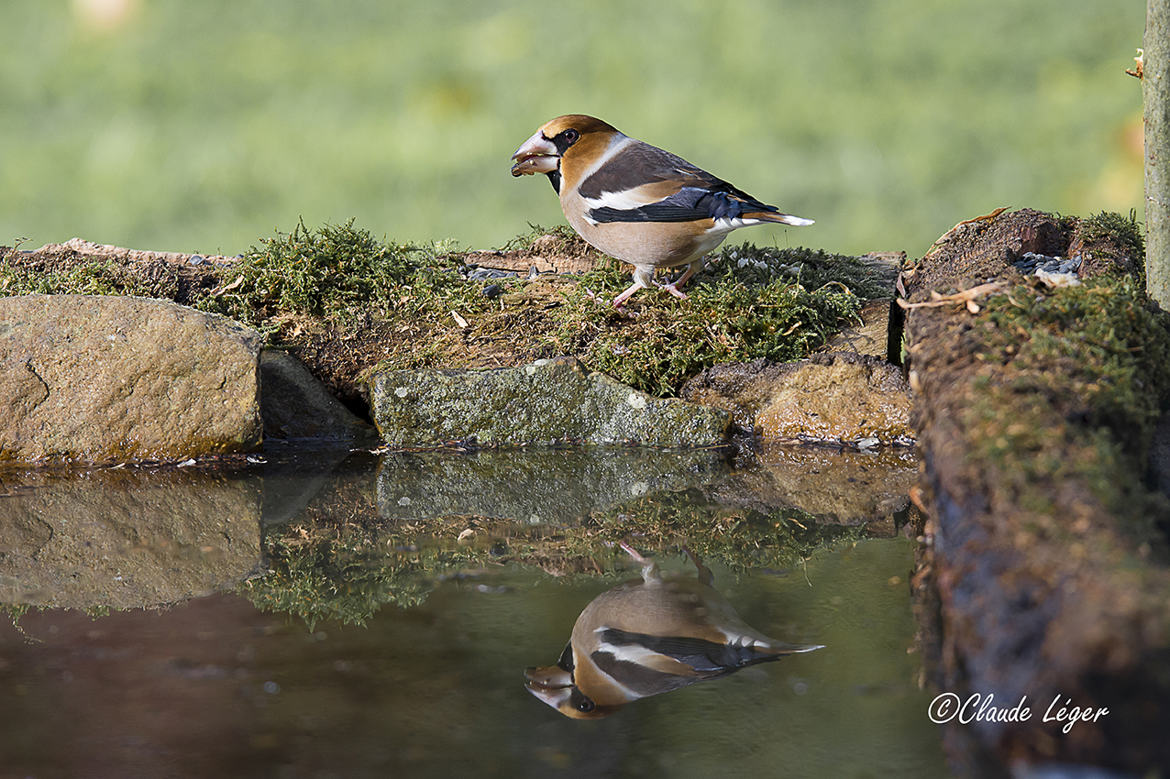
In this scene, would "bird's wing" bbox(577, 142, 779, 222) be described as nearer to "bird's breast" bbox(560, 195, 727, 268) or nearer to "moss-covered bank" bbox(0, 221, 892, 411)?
"bird's breast" bbox(560, 195, 727, 268)

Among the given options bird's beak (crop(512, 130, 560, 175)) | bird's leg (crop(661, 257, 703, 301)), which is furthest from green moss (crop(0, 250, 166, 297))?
bird's leg (crop(661, 257, 703, 301))

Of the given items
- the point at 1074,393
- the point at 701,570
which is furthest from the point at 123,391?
the point at 1074,393

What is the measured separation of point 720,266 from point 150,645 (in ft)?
10.7

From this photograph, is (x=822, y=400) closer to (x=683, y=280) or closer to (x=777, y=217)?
(x=777, y=217)

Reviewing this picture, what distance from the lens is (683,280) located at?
489 centimetres

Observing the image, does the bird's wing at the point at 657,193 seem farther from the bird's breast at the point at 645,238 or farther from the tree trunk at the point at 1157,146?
the tree trunk at the point at 1157,146

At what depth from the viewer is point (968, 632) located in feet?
6.78

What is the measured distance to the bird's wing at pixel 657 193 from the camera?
430 centimetres

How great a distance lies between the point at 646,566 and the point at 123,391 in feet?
7.84

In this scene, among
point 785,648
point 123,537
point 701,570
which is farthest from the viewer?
point 123,537

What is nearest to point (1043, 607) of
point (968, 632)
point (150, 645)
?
point (968, 632)

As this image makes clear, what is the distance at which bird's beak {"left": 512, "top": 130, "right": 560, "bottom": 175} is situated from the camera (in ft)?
15.7

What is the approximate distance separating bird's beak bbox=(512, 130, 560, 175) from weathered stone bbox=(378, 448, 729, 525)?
126cm

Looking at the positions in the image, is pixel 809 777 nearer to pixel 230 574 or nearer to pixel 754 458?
pixel 230 574
